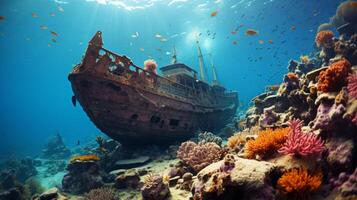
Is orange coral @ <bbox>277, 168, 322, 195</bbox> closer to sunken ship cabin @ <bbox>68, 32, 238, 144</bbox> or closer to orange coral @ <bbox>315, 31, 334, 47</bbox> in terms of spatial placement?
sunken ship cabin @ <bbox>68, 32, 238, 144</bbox>

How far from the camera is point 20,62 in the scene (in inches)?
1949

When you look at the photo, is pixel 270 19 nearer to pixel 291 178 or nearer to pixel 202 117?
pixel 202 117

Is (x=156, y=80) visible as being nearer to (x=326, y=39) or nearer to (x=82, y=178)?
(x=82, y=178)

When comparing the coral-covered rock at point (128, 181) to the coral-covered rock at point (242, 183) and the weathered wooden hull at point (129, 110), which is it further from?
the coral-covered rock at point (242, 183)

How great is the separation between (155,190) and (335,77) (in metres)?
4.82

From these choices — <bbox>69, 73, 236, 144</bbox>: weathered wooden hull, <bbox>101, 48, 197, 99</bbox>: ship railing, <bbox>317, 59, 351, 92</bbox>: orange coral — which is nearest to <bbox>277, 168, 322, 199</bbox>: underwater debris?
<bbox>317, 59, 351, 92</bbox>: orange coral

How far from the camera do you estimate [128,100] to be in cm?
1030

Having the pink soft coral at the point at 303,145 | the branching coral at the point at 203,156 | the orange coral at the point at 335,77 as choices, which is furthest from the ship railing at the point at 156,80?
the pink soft coral at the point at 303,145

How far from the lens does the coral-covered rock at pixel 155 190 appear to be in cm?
498

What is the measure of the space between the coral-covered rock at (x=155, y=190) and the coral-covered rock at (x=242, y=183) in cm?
155

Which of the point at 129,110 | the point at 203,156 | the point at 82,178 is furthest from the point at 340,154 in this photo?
the point at 129,110

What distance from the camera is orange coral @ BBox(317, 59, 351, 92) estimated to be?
4426 mm

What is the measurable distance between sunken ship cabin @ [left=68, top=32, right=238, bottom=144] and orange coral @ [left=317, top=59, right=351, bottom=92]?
783 cm

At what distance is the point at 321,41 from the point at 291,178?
39.3 feet
